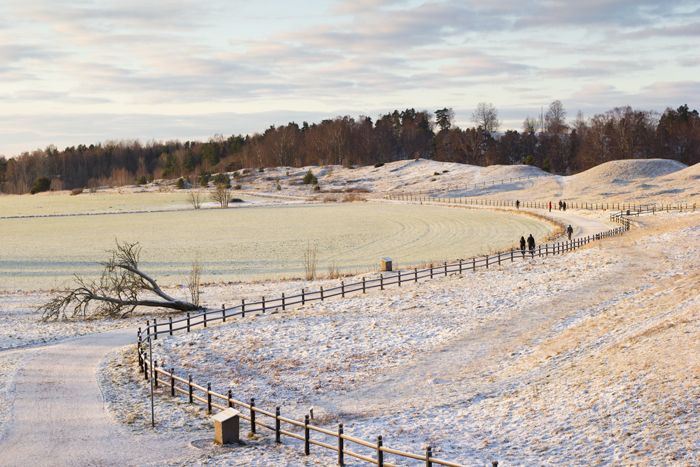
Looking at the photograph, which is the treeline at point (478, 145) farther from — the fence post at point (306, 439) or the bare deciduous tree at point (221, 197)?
the fence post at point (306, 439)

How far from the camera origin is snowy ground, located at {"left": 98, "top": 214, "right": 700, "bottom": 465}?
12172mm

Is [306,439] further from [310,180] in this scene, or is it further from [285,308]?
[310,180]

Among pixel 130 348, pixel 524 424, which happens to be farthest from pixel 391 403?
pixel 130 348

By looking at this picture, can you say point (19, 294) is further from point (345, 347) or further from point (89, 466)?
point (89, 466)

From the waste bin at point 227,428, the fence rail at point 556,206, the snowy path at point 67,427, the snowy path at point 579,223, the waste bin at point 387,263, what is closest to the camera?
the snowy path at point 67,427

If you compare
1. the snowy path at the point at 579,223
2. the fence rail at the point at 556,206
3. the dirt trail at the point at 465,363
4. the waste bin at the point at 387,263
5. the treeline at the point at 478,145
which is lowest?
the dirt trail at the point at 465,363

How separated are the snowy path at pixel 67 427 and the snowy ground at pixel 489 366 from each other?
897mm

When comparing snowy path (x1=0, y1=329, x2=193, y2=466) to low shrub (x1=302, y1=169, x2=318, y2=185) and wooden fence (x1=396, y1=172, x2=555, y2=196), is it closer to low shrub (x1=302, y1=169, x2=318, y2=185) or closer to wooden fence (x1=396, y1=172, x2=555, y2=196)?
wooden fence (x1=396, y1=172, x2=555, y2=196)

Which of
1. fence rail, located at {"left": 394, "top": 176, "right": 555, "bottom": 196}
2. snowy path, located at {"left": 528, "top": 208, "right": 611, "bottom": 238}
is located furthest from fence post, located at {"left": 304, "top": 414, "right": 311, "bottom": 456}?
fence rail, located at {"left": 394, "top": 176, "right": 555, "bottom": 196}

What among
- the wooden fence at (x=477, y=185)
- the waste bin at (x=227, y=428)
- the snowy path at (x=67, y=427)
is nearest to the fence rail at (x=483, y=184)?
the wooden fence at (x=477, y=185)

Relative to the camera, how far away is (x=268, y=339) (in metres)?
22.7

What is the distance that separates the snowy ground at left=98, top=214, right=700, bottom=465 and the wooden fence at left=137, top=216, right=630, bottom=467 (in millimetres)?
546

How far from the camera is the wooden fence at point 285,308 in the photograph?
11.5 meters

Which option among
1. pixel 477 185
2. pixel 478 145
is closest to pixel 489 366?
pixel 477 185
